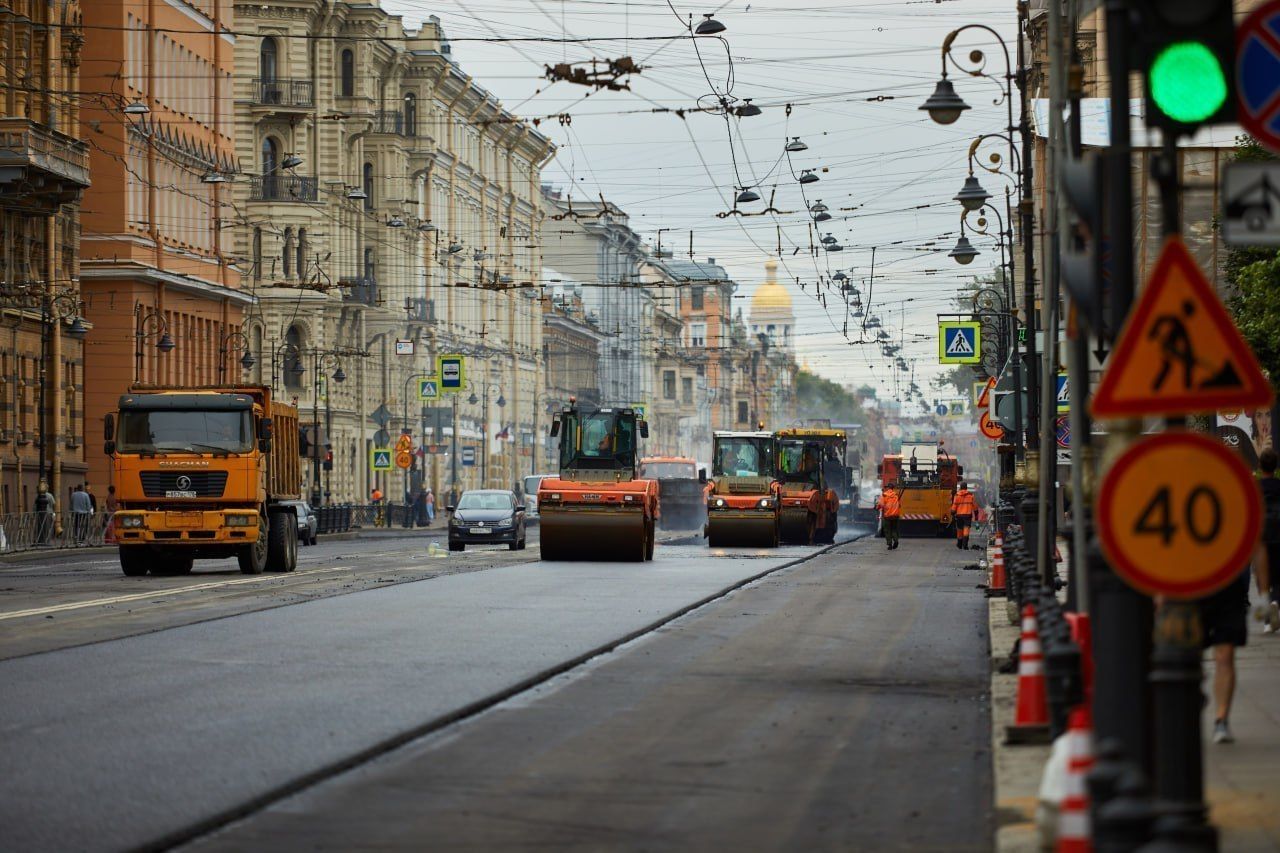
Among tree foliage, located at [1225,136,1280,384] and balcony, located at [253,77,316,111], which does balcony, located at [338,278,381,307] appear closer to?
balcony, located at [253,77,316,111]

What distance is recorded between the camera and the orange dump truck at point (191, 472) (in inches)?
1427

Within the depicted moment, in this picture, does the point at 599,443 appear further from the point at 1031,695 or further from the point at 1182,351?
the point at 1182,351

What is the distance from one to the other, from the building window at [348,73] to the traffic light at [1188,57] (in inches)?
3257

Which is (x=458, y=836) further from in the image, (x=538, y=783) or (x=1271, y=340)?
(x=1271, y=340)

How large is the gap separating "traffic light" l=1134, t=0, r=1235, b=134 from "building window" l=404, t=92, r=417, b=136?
8725 centimetres

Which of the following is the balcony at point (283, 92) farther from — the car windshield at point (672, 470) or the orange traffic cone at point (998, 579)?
the orange traffic cone at point (998, 579)

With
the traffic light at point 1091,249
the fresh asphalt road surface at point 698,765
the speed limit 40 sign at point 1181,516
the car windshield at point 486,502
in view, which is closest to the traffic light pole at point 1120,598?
the speed limit 40 sign at point 1181,516

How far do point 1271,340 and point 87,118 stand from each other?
48.8 m

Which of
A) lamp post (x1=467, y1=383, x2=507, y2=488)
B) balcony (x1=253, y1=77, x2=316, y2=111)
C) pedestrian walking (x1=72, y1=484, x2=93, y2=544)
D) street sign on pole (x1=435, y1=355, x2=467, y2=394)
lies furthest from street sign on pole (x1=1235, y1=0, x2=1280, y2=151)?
lamp post (x1=467, y1=383, x2=507, y2=488)

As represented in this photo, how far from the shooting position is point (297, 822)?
10461 millimetres

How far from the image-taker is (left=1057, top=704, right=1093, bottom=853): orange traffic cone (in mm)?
7727

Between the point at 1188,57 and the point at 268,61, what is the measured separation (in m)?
78.7

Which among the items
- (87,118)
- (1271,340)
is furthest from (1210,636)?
(87,118)

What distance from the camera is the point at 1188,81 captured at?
8.14 metres
